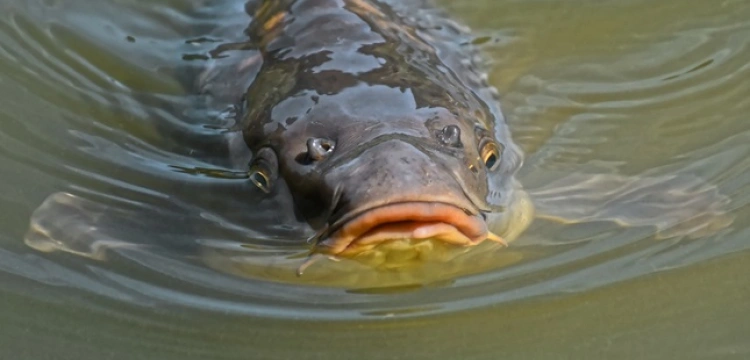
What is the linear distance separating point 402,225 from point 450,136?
1.82 ft

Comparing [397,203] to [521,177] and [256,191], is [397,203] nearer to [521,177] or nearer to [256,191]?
[256,191]

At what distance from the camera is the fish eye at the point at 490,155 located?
3.83m

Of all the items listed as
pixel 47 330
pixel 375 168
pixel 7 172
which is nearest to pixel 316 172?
pixel 375 168

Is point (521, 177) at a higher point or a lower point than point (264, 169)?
lower

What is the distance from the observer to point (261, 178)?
381cm

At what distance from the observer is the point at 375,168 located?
318 cm

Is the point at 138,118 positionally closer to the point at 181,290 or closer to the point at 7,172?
the point at 7,172

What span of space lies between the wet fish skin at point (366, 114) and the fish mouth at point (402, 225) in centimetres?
3

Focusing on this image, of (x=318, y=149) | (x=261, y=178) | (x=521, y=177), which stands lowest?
(x=521, y=177)

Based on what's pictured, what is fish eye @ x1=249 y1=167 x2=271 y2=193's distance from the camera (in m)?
3.76

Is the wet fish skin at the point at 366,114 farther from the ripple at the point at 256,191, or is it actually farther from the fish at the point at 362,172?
the ripple at the point at 256,191

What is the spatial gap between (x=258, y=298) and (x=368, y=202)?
0.58 m

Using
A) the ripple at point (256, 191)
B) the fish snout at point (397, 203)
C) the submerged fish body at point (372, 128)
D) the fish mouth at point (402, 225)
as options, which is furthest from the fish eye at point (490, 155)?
the fish mouth at point (402, 225)

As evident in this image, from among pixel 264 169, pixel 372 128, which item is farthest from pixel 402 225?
pixel 264 169
